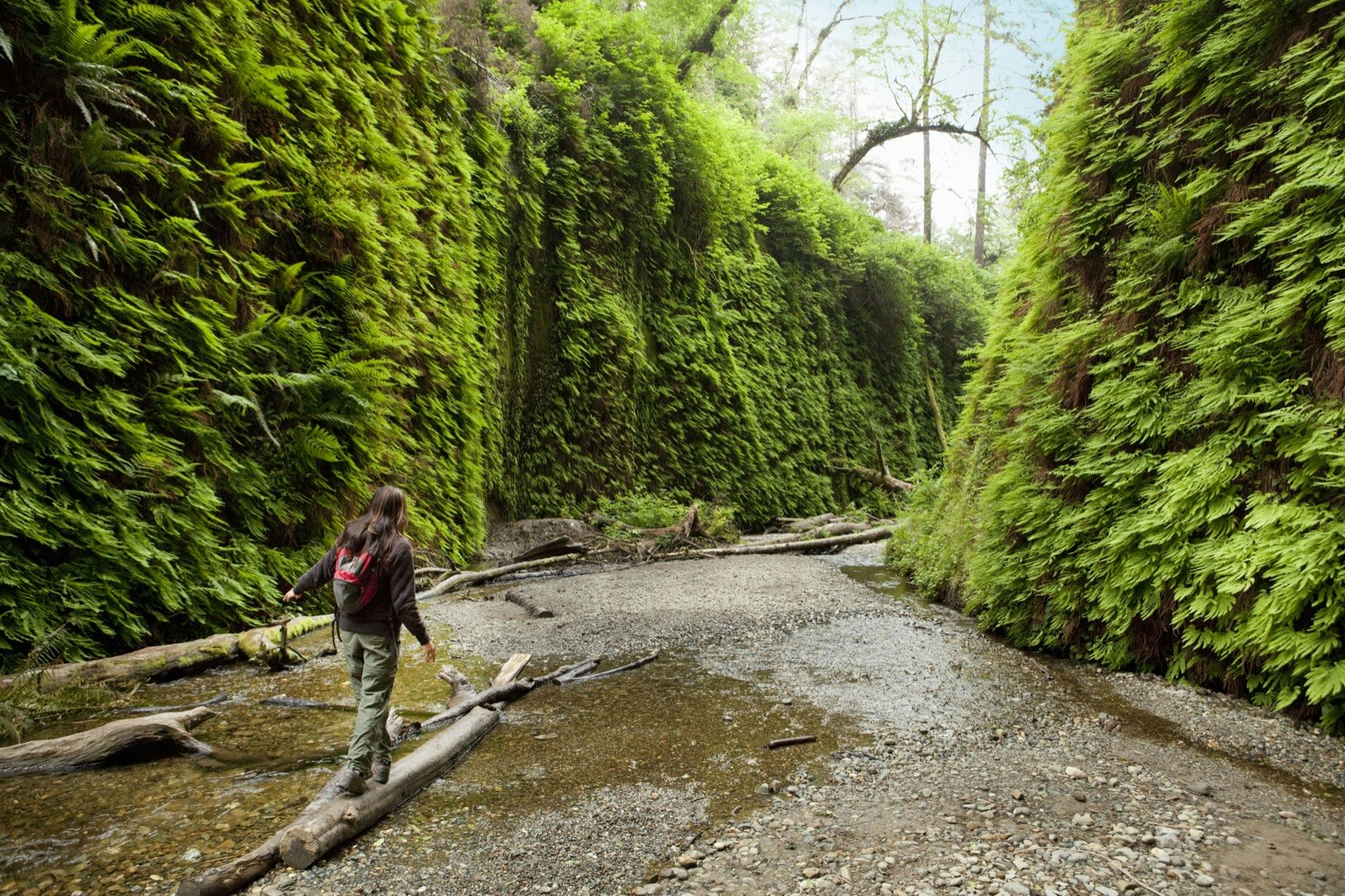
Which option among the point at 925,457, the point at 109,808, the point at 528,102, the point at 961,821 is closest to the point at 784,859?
the point at 961,821

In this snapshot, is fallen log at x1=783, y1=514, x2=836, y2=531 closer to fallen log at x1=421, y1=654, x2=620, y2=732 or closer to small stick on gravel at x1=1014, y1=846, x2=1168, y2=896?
fallen log at x1=421, y1=654, x2=620, y2=732

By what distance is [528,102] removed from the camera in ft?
42.7

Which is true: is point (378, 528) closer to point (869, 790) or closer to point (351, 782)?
point (351, 782)

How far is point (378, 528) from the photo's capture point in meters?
3.17

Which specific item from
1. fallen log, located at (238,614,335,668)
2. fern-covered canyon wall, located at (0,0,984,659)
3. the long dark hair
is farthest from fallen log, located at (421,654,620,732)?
fern-covered canyon wall, located at (0,0,984,659)

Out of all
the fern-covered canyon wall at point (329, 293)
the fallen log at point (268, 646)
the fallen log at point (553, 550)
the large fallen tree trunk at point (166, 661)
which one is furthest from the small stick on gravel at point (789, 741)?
the fallen log at point (553, 550)

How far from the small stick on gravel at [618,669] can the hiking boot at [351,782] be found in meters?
2.09

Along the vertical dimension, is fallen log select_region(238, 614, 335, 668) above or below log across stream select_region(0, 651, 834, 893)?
above

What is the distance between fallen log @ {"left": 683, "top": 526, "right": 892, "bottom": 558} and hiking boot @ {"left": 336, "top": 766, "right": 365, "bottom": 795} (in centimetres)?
851

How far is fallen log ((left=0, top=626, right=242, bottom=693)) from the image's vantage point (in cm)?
393

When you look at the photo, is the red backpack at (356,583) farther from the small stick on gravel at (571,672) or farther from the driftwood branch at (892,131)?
the driftwood branch at (892,131)

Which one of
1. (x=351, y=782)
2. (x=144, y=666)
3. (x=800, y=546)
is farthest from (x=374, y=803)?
(x=800, y=546)

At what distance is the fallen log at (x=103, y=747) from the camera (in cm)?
314

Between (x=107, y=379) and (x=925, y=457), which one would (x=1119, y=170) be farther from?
(x=925, y=457)
